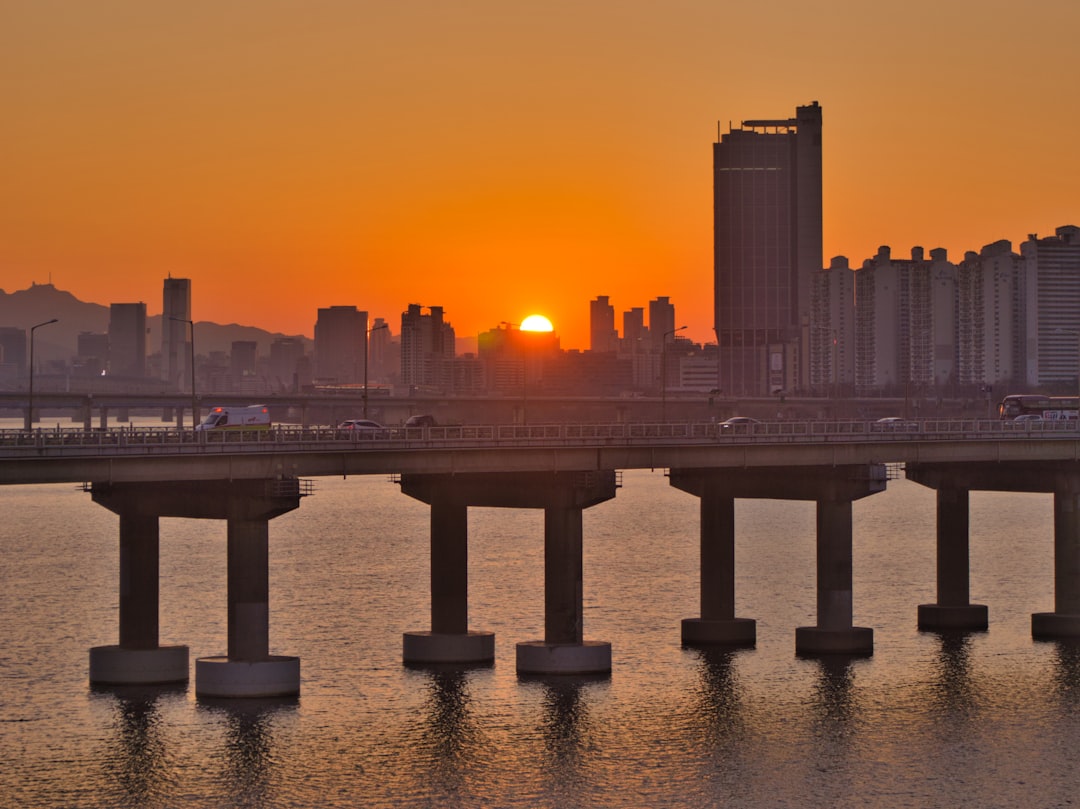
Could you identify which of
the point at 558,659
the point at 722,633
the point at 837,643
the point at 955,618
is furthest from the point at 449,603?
the point at 955,618

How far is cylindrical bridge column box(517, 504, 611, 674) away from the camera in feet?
269

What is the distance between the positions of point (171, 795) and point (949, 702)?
1447 inches

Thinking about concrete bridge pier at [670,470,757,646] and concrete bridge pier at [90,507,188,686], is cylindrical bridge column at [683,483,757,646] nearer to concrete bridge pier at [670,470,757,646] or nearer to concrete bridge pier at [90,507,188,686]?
concrete bridge pier at [670,470,757,646]

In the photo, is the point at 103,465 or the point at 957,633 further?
the point at 957,633

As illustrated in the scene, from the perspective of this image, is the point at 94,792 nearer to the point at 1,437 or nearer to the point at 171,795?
the point at 171,795

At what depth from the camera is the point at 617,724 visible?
241 feet

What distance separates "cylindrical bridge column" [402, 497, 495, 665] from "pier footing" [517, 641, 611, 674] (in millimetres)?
3257

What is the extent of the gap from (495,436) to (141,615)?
19260 millimetres

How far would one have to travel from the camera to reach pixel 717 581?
92062 mm

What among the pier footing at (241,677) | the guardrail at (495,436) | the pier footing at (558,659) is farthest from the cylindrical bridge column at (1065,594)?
the pier footing at (241,677)

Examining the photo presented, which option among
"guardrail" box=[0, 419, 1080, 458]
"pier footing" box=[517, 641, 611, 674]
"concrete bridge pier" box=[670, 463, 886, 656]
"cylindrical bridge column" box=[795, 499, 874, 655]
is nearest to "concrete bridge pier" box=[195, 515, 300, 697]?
"guardrail" box=[0, 419, 1080, 458]

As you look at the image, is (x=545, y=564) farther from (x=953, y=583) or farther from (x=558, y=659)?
(x=953, y=583)

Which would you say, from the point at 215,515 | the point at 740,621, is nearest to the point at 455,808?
the point at 215,515

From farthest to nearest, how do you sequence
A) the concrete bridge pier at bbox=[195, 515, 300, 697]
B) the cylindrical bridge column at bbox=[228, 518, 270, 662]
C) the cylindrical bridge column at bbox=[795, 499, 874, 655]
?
1. the cylindrical bridge column at bbox=[795, 499, 874, 655]
2. the concrete bridge pier at bbox=[195, 515, 300, 697]
3. the cylindrical bridge column at bbox=[228, 518, 270, 662]
